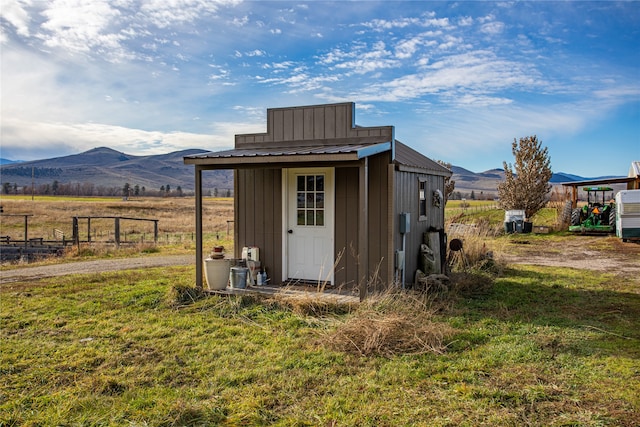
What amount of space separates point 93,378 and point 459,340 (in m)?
3.76

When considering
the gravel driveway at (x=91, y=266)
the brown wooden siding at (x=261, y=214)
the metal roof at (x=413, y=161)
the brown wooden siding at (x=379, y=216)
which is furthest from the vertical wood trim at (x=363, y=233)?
the gravel driveway at (x=91, y=266)

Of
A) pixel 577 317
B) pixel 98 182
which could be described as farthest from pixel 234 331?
pixel 98 182

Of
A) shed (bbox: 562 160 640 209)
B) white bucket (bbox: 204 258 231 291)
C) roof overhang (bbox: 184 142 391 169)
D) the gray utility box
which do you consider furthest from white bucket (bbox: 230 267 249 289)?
shed (bbox: 562 160 640 209)

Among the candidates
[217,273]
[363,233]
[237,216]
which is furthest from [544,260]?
[217,273]

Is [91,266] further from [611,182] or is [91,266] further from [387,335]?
[611,182]

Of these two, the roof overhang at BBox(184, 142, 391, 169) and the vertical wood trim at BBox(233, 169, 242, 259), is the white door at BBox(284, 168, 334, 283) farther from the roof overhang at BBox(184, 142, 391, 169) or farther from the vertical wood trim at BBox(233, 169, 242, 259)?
the vertical wood trim at BBox(233, 169, 242, 259)

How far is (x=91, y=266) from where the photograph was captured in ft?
38.6

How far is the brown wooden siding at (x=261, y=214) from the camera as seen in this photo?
8328 mm

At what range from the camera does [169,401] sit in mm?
4027

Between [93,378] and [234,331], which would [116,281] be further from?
[93,378]

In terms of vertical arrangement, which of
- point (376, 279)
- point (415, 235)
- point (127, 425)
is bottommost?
point (127, 425)

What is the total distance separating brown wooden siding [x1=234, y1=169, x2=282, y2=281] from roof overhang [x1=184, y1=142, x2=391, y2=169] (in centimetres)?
53

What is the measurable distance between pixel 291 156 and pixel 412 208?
2.69m

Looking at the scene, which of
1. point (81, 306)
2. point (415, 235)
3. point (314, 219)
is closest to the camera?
point (81, 306)
